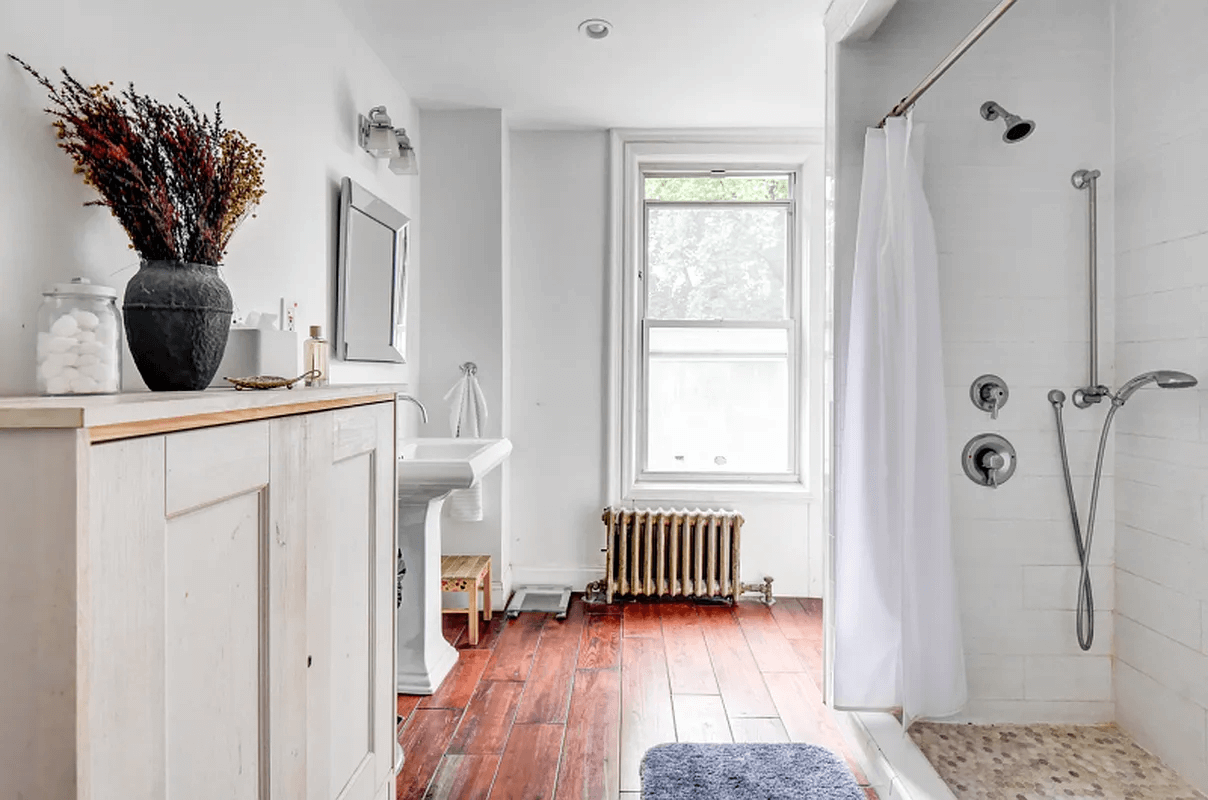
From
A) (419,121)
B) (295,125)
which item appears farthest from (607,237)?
(295,125)

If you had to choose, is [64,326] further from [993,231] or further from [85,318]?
[993,231]

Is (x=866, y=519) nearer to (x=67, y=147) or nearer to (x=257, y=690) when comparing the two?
(x=257, y=690)

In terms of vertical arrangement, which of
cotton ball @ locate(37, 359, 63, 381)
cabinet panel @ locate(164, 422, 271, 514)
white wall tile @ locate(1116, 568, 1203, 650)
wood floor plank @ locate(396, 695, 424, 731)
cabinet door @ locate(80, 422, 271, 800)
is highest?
cotton ball @ locate(37, 359, 63, 381)

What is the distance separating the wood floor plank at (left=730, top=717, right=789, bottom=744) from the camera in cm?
224

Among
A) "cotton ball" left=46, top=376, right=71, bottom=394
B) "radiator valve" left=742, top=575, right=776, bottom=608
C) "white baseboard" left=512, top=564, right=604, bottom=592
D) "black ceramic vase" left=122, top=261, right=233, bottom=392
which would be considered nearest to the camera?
"cotton ball" left=46, top=376, right=71, bottom=394

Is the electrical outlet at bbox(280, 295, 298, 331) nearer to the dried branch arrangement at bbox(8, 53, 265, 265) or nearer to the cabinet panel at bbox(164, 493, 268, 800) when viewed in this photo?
the dried branch arrangement at bbox(8, 53, 265, 265)

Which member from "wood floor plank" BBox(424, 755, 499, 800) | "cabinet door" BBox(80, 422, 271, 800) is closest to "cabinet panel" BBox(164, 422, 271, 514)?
"cabinet door" BBox(80, 422, 271, 800)

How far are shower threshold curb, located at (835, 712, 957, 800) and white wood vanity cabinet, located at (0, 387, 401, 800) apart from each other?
4.28 ft

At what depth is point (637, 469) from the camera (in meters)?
3.82

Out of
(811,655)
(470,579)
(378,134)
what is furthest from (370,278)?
(811,655)

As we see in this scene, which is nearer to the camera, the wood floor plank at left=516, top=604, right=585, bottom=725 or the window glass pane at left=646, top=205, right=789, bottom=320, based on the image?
the wood floor plank at left=516, top=604, right=585, bottom=725

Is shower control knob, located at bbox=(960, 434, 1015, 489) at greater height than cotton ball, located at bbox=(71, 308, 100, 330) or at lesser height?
lesser

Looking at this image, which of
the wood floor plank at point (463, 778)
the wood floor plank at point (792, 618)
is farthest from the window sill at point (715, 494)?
the wood floor plank at point (463, 778)

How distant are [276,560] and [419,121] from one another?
287cm
